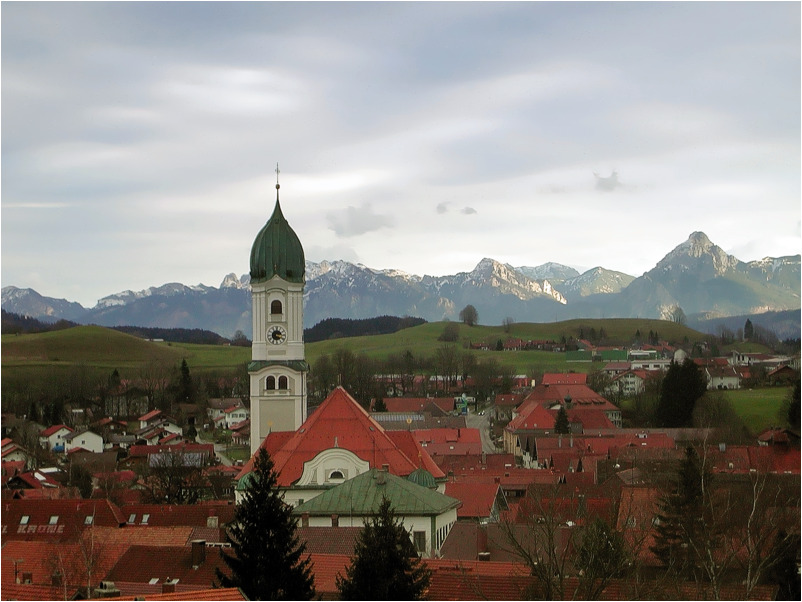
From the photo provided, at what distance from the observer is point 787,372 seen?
12769cm

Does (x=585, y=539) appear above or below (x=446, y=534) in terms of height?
above

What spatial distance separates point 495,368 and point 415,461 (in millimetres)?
111478

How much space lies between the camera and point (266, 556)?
27.6m

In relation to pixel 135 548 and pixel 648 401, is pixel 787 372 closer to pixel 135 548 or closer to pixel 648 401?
pixel 648 401

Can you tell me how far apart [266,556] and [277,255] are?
36.6 meters

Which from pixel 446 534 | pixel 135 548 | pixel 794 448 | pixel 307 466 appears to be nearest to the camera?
pixel 135 548

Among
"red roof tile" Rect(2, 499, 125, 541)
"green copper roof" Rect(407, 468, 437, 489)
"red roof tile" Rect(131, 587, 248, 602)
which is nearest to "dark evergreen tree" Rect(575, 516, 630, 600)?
"red roof tile" Rect(131, 587, 248, 602)

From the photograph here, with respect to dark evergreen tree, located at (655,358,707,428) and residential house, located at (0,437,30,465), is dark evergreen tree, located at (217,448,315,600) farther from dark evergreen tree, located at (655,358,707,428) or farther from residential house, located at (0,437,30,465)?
dark evergreen tree, located at (655,358,707,428)

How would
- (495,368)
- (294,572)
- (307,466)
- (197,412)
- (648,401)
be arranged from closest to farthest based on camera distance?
(294,572), (307,466), (648,401), (197,412), (495,368)

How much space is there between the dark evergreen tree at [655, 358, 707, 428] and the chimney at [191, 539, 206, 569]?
7156 cm

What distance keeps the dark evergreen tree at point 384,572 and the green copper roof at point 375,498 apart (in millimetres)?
15875

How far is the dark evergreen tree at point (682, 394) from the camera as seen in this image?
329 feet

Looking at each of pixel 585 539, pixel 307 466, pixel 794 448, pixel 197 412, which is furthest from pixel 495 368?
pixel 585 539

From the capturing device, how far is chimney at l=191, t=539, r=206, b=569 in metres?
34.2
